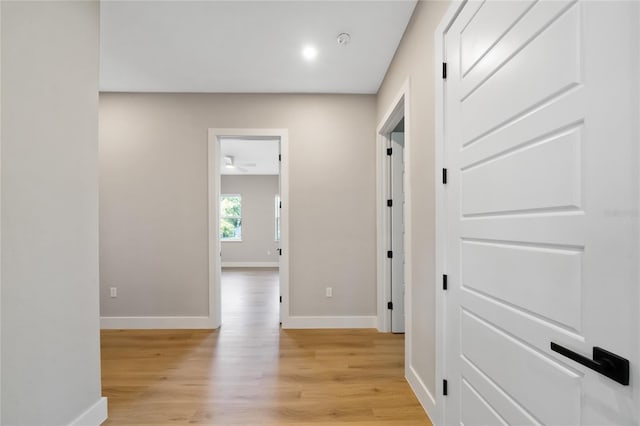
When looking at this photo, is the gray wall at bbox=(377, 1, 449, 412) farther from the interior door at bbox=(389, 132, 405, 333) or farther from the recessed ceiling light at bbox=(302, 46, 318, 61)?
the interior door at bbox=(389, 132, 405, 333)

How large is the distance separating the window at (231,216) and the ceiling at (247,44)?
18.7ft

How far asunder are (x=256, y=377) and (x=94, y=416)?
3.34 ft

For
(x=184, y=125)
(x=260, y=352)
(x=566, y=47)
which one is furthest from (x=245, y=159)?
(x=566, y=47)

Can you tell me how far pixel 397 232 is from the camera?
334 cm

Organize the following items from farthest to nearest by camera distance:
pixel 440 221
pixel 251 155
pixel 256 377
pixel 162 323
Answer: pixel 251 155 < pixel 162 323 < pixel 256 377 < pixel 440 221

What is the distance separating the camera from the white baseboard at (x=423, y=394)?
1.80 m

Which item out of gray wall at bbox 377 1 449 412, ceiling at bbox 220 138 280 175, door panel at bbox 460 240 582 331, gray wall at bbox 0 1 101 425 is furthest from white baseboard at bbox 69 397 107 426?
ceiling at bbox 220 138 280 175

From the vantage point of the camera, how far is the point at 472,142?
1.35 meters

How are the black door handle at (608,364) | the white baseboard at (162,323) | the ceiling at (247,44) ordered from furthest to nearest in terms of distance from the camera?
1. the white baseboard at (162,323)
2. the ceiling at (247,44)
3. the black door handle at (608,364)

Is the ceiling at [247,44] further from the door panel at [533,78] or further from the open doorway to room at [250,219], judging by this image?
the open doorway to room at [250,219]

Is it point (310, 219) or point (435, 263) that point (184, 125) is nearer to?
point (310, 219)

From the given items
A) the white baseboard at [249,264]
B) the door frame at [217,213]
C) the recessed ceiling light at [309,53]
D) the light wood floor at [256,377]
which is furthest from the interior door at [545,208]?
the white baseboard at [249,264]

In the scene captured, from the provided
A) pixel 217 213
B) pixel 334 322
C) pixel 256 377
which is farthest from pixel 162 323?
pixel 334 322

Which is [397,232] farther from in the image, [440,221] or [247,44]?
[247,44]
